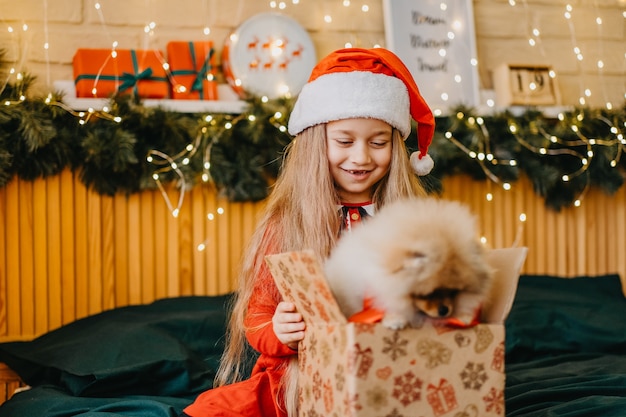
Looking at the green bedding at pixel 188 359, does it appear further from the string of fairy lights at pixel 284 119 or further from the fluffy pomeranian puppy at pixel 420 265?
the fluffy pomeranian puppy at pixel 420 265

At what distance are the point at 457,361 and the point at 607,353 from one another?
3.78ft

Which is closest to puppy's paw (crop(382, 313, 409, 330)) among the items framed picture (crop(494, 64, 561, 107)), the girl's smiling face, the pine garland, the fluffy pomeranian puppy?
the fluffy pomeranian puppy

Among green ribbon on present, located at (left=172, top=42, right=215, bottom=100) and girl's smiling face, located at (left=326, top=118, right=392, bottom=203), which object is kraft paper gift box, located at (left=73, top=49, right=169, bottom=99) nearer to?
green ribbon on present, located at (left=172, top=42, right=215, bottom=100)

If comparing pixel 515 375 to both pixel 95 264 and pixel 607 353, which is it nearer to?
pixel 607 353

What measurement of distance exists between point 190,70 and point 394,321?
57.1 inches

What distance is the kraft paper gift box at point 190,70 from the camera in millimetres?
2119

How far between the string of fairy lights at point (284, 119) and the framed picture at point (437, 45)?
0.06m

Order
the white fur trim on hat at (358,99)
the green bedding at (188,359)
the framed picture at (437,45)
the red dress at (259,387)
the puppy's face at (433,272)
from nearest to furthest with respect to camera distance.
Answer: the puppy's face at (433,272)
the red dress at (259,387)
the white fur trim on hat at (358,99)
the green bedding at (188,359)
the framed picture at (437,45)

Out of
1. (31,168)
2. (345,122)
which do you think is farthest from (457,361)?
(31,168)

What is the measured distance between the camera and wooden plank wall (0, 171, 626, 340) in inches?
78.8

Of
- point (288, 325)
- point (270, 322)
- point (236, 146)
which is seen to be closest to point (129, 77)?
point (236, 146)

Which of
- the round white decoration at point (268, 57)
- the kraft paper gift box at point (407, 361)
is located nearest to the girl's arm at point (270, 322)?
the kraft paper gift box at point (407, 361)

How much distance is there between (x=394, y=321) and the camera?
865mm

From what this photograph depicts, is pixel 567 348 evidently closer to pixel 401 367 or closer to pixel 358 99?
pixel 358 99
